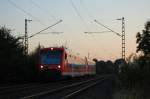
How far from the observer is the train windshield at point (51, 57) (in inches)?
1914

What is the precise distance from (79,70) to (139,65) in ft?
83.4

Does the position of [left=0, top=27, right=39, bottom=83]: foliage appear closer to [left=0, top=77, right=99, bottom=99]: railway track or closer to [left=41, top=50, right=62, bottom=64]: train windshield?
[left=41, top=50, right=62, bottom=64]: train windshield

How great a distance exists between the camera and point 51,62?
48719mm

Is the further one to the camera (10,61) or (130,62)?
(10,61)

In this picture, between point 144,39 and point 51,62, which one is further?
point 144,39

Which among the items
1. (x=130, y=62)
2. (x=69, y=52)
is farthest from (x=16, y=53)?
(x=130, y=62)

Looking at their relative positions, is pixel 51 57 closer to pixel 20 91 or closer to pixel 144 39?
pixel 20 91

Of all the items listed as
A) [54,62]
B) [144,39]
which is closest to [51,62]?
[54,62]

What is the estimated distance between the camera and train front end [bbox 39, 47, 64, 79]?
4800 cm

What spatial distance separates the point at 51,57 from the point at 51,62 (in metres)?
0.53

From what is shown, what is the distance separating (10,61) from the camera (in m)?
48.9

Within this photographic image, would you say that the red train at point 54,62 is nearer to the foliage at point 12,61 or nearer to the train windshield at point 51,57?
the train windshield at point 51,57

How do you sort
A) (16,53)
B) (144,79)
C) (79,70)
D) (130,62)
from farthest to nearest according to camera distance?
(79,70), (16,53), (130,62), (144,79)

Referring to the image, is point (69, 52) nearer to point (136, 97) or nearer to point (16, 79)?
point (16, 79)
